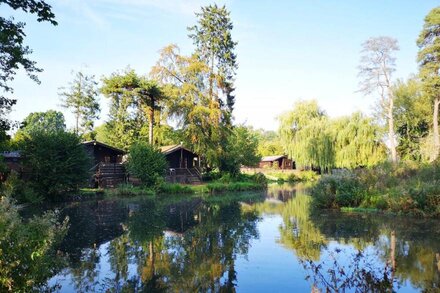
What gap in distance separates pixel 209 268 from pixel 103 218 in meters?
9.24

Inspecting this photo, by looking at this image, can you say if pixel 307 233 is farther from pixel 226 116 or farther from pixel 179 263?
pixel 226 116

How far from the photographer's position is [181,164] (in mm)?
39688

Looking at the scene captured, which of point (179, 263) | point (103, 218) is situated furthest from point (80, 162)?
point (179, 263)

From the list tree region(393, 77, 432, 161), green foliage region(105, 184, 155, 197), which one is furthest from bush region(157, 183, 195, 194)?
tree region(393, 77, 432, 161)

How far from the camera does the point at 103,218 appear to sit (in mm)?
15852

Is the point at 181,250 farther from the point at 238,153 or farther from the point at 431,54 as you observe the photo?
the point at 431,54

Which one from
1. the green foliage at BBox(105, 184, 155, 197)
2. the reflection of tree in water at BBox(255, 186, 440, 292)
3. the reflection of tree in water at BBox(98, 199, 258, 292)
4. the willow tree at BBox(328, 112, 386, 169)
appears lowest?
the reflection of tree in water at BBox(98, 199, 258, 292)

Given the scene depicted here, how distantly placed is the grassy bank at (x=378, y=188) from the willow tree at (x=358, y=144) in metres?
20.6

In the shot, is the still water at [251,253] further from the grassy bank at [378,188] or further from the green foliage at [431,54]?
the green foliage at [431,54]

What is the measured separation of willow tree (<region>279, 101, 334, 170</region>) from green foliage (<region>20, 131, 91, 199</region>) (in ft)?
89.3

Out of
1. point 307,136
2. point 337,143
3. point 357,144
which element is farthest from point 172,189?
point 357,144

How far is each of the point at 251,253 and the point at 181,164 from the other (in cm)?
3055

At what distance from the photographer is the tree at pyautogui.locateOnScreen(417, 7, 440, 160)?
32.8 meters

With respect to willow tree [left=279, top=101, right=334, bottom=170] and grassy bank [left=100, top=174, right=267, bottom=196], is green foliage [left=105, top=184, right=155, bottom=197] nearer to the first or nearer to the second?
grassy bank [left=100, top=174, right=267, bottom=196]
